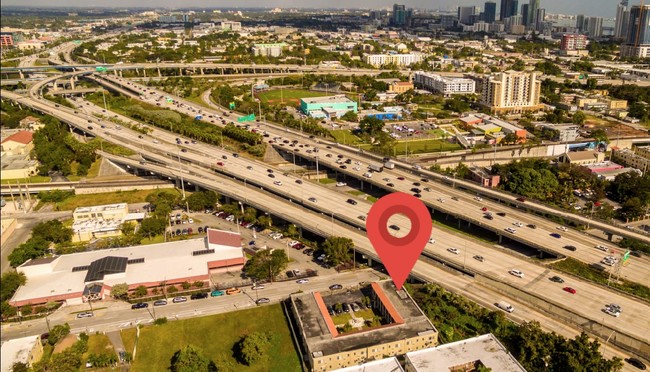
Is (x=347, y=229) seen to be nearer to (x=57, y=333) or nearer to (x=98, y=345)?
(x=98, y=345)

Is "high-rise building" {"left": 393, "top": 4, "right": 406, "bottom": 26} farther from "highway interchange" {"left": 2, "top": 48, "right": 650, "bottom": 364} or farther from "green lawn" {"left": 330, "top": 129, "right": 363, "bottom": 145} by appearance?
"highway interchange" {"left": 2, "top": 48, "right": 650, "bottom": 364}

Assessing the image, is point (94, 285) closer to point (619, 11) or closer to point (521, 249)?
point (521, 249)

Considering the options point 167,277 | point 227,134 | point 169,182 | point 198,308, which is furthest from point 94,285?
point 227,134

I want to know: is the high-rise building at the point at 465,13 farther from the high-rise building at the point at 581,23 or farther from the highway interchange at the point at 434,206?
the highway interchange at the point at 434,206

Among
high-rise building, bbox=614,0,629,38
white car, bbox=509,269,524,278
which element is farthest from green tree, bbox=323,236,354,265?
high-rise building, bbox=614,0,629,38

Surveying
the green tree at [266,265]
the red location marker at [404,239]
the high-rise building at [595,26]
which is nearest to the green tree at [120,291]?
the green tree at [266,265]

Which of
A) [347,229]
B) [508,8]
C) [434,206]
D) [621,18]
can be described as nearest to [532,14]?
[508,8]
